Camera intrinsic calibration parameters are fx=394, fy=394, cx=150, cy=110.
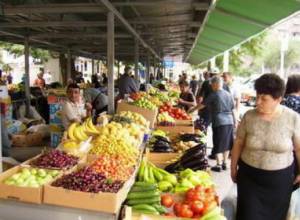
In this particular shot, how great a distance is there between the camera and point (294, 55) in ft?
226

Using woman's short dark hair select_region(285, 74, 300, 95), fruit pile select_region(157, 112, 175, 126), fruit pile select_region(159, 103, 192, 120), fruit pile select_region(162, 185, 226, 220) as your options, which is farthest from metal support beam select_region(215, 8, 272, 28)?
fruit pile select_region(162, 185, 226, 220)

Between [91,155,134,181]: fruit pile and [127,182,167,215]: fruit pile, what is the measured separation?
16cm

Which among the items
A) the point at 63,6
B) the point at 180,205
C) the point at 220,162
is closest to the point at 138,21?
the point at 63,6

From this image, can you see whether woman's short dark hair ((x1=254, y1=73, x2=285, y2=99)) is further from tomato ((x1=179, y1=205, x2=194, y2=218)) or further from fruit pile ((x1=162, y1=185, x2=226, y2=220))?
tomato ((x1=179, y1=205, x2=194, y2=218))

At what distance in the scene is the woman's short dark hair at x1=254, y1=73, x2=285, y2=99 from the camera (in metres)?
3.49

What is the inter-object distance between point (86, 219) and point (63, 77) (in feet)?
57.5

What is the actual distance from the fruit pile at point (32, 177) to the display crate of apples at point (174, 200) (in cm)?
72

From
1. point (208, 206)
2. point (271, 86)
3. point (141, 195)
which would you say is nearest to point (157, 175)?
point (141, 195)

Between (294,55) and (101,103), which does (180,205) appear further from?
(294,55)

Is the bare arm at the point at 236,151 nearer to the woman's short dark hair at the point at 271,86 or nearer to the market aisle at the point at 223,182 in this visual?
the woman's short dark hair at the point at 271,86

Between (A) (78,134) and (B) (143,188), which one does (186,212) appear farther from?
(A) (78,134)

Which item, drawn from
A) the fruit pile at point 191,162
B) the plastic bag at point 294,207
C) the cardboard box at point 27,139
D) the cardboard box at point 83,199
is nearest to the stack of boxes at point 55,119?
the cardboard box at point 27,139

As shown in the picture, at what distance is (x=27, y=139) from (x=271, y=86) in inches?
238

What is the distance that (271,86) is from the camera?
11.5 ft
